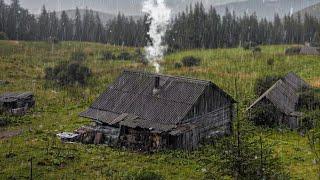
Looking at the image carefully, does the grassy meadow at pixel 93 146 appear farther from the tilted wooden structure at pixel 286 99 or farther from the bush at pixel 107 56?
the bush at pixel 107 56

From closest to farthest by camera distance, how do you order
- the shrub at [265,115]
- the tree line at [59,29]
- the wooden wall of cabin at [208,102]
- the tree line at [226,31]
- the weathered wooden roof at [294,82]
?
the wooden wall of cabin at [208,102] < the shrub at [265,115] < the weathered wooden roof at [294,82] < the tree line at [226,31] < the tree line at [59,29]

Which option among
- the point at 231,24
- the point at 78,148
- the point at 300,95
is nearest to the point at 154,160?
the point at 78,148

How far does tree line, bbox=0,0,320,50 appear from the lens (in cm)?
10944

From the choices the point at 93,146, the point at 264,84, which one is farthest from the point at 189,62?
the point at 93,146

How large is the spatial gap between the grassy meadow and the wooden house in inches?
40.3

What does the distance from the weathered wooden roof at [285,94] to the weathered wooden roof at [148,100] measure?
7792 mm

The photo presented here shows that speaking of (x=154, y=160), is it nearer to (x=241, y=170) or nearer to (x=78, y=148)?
(x=78, y=148)

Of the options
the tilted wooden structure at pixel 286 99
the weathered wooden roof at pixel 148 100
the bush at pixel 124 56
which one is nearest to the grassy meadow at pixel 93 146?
the tilted wooden structure at pixel 286 99

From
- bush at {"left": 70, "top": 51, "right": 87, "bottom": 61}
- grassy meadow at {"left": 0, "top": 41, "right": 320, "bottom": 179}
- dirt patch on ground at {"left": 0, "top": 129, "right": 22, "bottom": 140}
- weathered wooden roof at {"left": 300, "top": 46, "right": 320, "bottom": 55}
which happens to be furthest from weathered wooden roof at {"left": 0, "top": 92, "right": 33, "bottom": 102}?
weathered wooden roof at {"left": 300, "top": 46, "right": 320, "bottom": 55}

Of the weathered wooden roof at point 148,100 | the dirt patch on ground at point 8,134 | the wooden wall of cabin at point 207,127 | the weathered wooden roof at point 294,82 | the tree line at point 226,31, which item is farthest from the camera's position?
the tree line at point 226,31

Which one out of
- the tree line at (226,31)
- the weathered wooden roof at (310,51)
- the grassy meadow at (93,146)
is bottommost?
the grassy meadow at (93,146)

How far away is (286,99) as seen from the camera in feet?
139

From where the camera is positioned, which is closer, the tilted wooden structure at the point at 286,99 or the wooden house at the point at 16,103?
the tilted wooden structure at the point at 286,99

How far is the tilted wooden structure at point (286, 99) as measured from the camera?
38.8 meters
